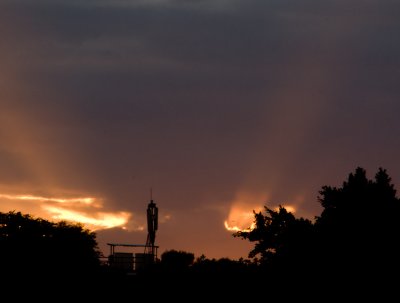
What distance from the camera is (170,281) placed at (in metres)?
49.5

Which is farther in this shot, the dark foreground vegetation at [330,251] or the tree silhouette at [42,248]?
the tree silhouette at [42,248]

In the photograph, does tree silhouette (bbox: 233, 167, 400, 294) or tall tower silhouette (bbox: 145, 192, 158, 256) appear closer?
tree silhouette (bbox: 233, 167, 400, 294)

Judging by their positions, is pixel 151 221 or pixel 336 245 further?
pixel 151 221

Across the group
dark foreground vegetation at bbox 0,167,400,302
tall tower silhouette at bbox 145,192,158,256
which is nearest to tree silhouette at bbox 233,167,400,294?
dark foreground vegetation at bbox 0,167,400,302

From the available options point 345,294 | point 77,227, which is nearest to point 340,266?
point 345,294

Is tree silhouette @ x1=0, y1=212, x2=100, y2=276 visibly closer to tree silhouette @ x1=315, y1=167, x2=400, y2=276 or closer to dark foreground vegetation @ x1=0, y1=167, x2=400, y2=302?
dark foreground vegetation @ x1=0, y1=167, x2=400, y2=302

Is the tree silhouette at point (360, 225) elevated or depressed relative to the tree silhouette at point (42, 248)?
depressed

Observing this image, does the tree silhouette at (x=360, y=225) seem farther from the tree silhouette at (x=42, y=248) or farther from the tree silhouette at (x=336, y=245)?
the tree silhouette at (x=42, y=248)

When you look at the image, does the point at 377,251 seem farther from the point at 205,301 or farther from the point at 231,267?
the point at 205,301

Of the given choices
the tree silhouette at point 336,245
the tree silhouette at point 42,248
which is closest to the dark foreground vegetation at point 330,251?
the tree silhouette at point 336,245

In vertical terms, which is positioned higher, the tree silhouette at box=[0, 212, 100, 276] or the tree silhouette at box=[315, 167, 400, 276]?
the tree silhouette at box=[0, 212, 100, 276]

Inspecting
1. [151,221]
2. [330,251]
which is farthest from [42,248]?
[330,251]

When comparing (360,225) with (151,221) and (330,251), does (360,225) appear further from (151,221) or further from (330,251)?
(151,221)

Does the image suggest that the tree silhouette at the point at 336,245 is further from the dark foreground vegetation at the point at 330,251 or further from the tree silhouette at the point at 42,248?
the tree silhouette at the point at 42,248
